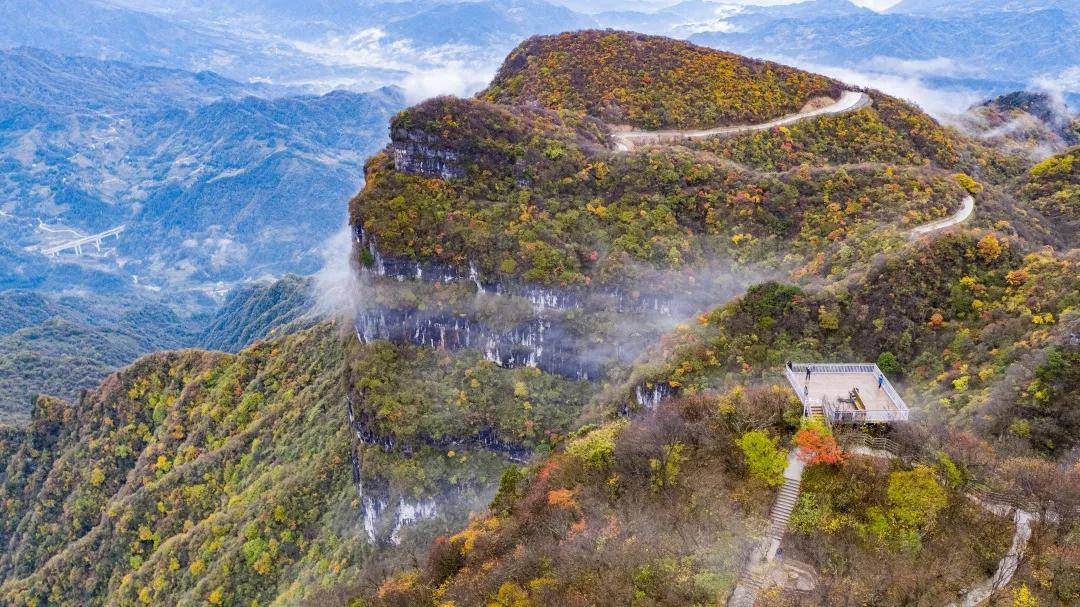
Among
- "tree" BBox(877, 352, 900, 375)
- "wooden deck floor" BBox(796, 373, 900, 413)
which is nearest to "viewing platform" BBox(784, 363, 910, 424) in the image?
"wooden deck floor" BBox(796, 373, 900, 413)

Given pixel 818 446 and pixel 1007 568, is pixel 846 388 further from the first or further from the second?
pixel 1007 568

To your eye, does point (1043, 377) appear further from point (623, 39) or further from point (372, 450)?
point (623, 39)

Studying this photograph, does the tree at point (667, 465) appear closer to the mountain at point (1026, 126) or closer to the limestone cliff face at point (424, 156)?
the limestone cliff face at point (424, 156)

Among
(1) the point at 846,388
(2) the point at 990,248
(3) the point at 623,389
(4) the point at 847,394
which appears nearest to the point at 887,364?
(1) the point at 846,388

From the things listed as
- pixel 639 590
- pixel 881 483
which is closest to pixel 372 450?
pixel 639 590

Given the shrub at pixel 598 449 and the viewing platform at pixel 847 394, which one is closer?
the viewing platform at pixel 847 394

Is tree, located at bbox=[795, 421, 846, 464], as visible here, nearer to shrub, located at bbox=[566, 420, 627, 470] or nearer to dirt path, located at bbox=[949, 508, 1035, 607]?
dirt path, located at bbox=[949, 508, 1035, 607]

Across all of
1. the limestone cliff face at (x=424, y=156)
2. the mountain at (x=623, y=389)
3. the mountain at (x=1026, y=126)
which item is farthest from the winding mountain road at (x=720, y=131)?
the mountain at (x=1026, y=126)
